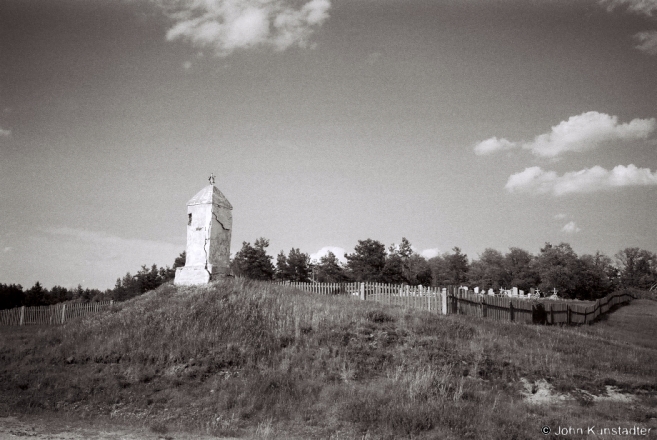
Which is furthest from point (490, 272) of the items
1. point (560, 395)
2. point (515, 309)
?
point (560, 395)

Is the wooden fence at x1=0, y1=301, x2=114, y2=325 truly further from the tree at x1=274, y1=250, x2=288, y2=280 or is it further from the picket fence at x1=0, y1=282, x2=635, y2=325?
the tree at x1=274, y1=250, x2=288, y2=280

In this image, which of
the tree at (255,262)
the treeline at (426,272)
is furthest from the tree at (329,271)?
the tree at (255,262)

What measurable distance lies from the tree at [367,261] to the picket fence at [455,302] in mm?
32426

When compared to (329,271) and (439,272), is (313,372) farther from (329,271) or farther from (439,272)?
(439,272)

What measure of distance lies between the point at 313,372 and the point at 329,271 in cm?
4968

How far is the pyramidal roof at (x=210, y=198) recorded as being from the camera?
57.5ft

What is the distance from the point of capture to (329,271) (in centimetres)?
5981

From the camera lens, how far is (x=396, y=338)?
12.6m

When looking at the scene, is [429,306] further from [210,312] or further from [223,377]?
[223,377]

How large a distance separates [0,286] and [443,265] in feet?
289

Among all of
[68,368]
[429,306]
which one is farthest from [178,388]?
[429,306]

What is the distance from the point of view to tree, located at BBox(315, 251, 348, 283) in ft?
194

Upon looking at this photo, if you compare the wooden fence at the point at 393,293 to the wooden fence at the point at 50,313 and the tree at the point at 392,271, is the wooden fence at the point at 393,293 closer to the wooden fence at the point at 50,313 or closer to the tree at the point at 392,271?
the wooden fence at the point at 50,313

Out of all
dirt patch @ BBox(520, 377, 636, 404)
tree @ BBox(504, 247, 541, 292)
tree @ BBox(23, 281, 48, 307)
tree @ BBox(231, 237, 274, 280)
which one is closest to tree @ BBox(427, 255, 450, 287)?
tree @ BBox(504, 247, 541, 292)
